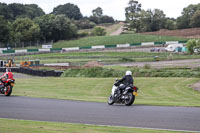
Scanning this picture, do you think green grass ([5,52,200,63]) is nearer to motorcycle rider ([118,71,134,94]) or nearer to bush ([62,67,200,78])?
bush ([62,67,200,78])

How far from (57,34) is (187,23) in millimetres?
43657

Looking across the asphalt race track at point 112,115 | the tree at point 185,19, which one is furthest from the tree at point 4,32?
the asphalt race track at point 112,115

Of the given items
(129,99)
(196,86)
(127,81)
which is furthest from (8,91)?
(196,86)

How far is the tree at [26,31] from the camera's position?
10787 centimetres

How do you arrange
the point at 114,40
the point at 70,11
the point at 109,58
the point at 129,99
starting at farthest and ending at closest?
the point at 70,11 < the point at 114,40 < the point at 109,58 < the point at 129,99

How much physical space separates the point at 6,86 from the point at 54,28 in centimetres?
9790

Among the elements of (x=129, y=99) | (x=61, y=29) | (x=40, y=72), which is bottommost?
(x=40, y=72)

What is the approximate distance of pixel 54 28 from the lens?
119m

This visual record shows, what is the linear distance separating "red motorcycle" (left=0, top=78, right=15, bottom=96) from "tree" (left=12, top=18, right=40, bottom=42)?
279ft

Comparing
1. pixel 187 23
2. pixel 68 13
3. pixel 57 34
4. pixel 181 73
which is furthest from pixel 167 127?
pixel 68 13

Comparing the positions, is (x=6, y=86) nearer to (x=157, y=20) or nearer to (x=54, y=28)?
(x=54, y=28)

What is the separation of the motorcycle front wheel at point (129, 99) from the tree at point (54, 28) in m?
100

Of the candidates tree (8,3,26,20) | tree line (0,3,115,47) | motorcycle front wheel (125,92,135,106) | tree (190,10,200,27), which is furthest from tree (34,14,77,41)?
motorcycle front wheel (125,92,135,106)

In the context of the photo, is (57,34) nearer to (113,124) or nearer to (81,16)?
(81,16)
